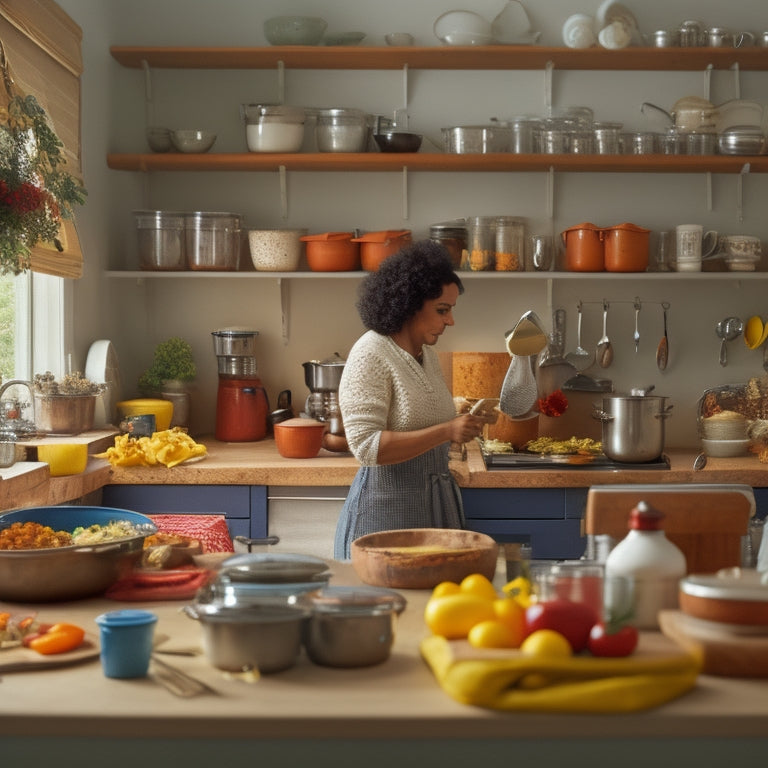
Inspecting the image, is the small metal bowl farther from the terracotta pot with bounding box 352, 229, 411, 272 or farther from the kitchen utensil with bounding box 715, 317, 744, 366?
the kitchen utensil with bounding box 715, 317, 744, 366

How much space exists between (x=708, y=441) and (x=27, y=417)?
96.1 inches

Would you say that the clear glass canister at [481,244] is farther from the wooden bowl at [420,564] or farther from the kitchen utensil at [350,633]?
the kitchen utensil at [350,633]

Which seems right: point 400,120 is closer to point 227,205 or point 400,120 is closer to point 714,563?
point 227,205

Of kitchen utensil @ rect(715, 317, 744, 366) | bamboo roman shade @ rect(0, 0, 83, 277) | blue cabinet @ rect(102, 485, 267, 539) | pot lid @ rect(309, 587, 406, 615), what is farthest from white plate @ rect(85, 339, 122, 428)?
pot lid @ rect(309, 587, 406, 615)

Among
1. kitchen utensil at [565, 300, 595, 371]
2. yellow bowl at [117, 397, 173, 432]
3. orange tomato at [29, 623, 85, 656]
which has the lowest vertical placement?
orange tomato at [29, 623, 85, 656]

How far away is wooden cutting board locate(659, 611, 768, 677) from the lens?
1540 mm

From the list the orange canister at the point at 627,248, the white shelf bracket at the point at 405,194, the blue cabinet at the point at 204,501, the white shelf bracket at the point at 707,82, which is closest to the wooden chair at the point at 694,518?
the blue cabinet at the point at 204,501

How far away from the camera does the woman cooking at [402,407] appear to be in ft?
9.59

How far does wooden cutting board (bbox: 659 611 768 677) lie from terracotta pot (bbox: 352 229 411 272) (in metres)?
2.87

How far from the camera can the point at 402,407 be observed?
298 centimetres

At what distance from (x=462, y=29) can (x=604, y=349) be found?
1.40 m

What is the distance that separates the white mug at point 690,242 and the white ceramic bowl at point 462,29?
1.07 metres

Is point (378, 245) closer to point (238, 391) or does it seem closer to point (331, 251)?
point (331, 251)

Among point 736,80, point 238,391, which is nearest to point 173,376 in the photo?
point 238,391
